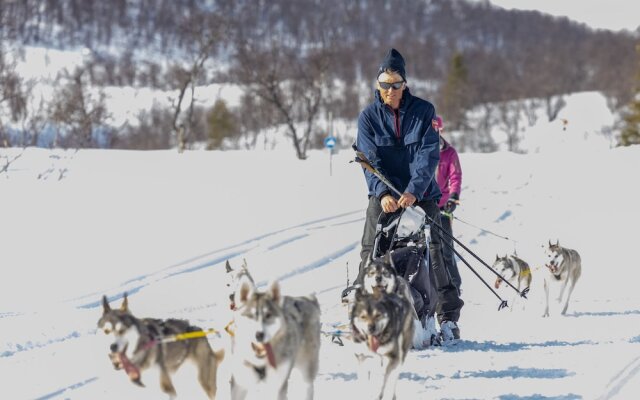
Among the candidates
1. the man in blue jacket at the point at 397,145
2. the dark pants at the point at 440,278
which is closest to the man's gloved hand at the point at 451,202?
the dark pants at the point at 440,278

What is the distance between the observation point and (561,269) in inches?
427

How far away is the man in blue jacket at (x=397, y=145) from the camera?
617 cm

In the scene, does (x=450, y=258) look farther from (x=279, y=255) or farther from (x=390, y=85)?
(x=279, y=255)

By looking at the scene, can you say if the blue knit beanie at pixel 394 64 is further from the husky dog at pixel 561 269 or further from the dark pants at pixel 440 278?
the husky dog at pixel 561 269

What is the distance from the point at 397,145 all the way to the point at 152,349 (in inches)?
128

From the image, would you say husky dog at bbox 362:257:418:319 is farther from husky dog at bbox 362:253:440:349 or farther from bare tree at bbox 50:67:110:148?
bare tree at bbox 50:67:110:148

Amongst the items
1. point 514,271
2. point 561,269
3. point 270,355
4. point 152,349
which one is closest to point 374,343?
point 270,355

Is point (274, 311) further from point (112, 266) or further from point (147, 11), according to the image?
point (147, 11)

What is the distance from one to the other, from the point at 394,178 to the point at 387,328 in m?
2.20

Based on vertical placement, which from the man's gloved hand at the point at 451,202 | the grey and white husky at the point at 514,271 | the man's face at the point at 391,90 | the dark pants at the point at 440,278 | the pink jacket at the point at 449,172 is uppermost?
the man's face at the point at 391,90

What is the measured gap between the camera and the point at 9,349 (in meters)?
6.73

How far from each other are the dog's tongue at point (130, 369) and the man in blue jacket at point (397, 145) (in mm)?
2775

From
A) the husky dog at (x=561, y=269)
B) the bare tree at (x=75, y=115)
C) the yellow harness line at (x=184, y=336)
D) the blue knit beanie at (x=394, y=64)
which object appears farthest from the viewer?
the bare tree at (x=75, y=115)

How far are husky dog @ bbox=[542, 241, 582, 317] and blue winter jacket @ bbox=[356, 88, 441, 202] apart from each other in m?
4.73
